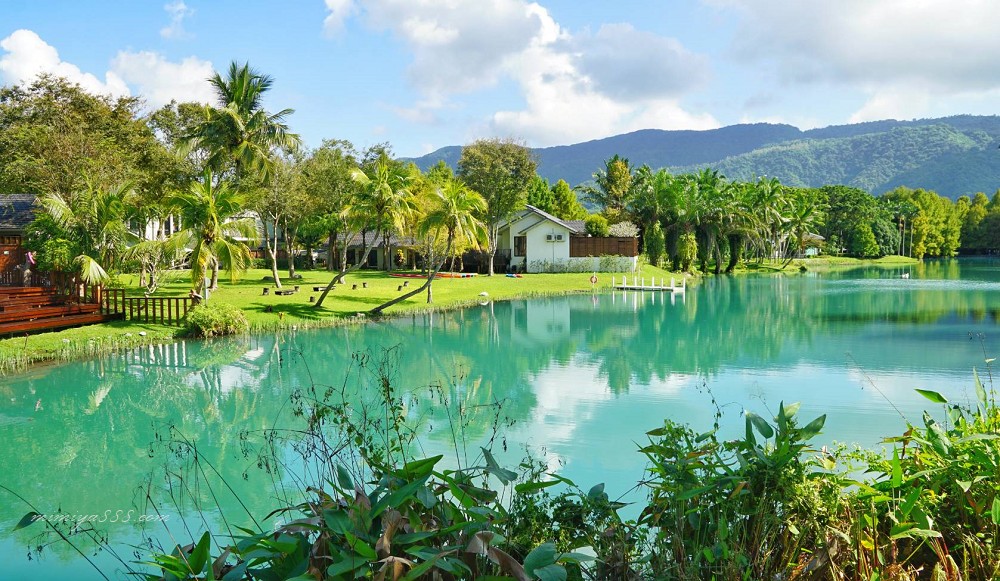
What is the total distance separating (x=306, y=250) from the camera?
65.9m

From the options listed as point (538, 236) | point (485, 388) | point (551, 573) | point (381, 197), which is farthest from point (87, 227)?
point (538, 236)

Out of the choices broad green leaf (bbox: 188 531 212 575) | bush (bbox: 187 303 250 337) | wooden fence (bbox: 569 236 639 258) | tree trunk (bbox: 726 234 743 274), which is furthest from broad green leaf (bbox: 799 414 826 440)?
tree trunk (bbox: 726 234 743 274)

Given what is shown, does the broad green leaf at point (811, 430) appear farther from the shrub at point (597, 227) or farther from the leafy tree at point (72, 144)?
the shrub at point (597, 227)

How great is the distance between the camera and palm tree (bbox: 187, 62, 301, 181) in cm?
3238

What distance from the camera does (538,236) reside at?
54.0 m

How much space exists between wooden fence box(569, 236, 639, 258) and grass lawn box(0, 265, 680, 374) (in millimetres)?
2006

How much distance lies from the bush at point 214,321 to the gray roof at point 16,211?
12.1m

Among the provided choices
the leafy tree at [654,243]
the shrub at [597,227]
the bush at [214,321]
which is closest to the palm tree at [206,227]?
the bush at [214,321]

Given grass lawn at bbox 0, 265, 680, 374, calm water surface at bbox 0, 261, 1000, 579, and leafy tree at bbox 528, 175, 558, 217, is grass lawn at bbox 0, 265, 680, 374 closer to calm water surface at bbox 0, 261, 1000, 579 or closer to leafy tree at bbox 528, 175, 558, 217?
calm water surface at bbox 0, 261, 1000, 579

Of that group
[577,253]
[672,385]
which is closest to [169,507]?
[672,385]

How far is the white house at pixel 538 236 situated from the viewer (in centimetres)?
5381

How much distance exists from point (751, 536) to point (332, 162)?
41.7 meters

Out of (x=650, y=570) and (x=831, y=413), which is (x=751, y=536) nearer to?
(x=650, y=570)

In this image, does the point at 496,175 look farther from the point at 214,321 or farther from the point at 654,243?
the point at 214,321
